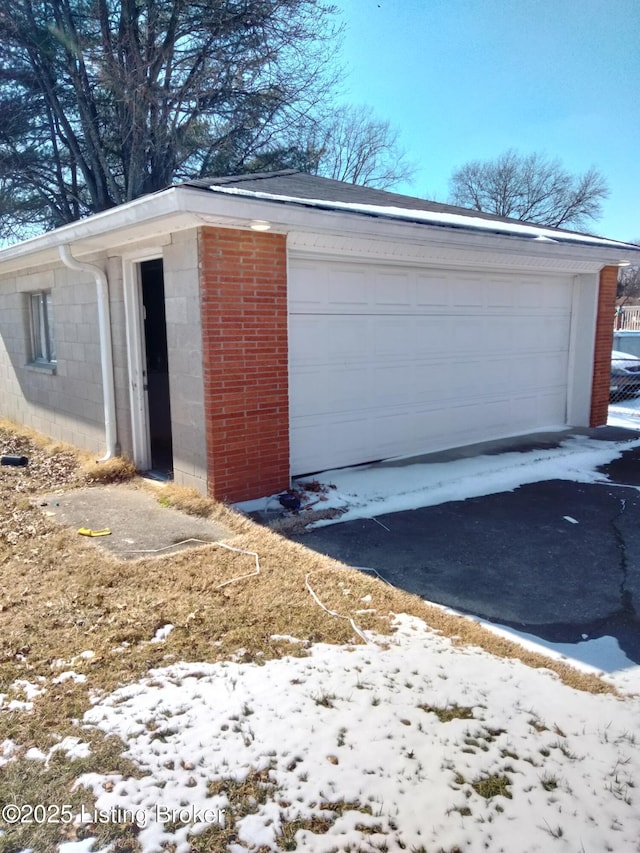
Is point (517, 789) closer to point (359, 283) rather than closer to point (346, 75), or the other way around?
point (359, 283)

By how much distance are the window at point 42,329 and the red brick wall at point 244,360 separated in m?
4.90

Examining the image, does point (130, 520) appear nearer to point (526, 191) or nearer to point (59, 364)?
point (59, 364)

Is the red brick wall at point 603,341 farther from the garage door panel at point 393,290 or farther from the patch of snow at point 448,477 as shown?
the garage door panel at point 393,290

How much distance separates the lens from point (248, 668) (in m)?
2.95

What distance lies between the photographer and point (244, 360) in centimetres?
554

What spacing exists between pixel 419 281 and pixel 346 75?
11427 millimetres

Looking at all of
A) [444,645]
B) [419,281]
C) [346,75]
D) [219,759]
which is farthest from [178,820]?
[346,75]

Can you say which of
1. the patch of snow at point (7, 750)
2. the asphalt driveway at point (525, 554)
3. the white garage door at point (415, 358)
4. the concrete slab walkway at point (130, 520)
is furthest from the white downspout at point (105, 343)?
the patch of snow at point (7, 750)

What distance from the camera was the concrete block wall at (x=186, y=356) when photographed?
535 cm

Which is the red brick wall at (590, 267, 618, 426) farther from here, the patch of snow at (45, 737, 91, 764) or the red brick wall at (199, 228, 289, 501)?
the patch of snow at (45, 737, 91, 764)

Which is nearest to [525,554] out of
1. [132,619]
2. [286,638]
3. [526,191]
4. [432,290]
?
[286,638]

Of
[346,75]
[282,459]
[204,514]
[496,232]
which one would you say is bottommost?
[204,514]

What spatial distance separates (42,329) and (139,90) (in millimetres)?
7112

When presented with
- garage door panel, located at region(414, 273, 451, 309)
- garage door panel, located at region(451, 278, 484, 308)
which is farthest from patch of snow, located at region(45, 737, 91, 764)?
garage door panel, located at region(451, 278, 484, 308)
